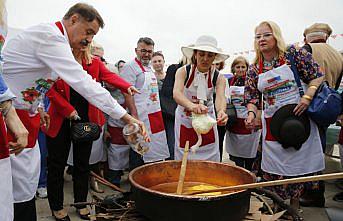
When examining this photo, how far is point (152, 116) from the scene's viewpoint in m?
3.91

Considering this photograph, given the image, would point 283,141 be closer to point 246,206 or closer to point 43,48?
point 246,206

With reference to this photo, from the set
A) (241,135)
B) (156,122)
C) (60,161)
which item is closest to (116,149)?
(156,122)

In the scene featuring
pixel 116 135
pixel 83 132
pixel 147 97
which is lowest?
pixel 116 135

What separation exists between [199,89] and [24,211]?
1663 mm

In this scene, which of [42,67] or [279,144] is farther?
[279,144]

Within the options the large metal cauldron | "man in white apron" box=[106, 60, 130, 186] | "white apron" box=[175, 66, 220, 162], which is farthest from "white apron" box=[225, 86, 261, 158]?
the large metal cauldron

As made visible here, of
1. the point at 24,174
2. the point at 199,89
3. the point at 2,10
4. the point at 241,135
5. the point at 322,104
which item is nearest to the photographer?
the point at 2,10

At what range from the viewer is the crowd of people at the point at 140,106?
1.83 metres

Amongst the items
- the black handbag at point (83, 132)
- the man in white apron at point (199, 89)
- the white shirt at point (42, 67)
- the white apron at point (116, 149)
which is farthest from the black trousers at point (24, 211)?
the white apron at point (116, 149)

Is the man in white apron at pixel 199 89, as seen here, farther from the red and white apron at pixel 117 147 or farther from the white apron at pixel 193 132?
the red and white apron at pixel 117 147

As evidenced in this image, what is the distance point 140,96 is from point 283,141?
182 centimetres

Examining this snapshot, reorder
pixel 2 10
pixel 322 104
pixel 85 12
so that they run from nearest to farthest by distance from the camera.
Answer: pixel 2 10, pixel 85 12, pixel 322 104

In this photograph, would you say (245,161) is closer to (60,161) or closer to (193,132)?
(193,132)

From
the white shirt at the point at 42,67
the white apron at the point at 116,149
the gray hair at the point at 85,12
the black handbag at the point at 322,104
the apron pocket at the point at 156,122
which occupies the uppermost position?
the gray hair at the point at 85,12
